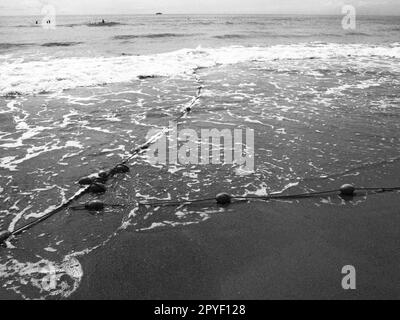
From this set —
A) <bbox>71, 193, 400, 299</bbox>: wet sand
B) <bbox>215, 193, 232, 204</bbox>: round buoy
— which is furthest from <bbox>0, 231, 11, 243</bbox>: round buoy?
<bbox>215, 193, 232, 204</bbox>: round buoy

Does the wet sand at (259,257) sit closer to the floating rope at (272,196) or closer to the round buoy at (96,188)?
the floating rope at (272,196)

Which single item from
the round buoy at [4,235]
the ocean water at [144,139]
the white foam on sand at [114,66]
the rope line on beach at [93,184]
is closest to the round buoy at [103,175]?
the rope line on beach at [93,184]

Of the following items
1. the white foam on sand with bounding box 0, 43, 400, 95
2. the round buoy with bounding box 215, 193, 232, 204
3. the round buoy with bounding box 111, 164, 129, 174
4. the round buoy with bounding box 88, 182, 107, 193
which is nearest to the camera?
the round buoy with bounding box 215, 193, 232, 204

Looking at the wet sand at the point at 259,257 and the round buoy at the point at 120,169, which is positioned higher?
the round buoy at the point at 120,169

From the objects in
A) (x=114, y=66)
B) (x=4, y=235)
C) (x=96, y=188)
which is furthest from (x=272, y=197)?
(x=114, y=66)

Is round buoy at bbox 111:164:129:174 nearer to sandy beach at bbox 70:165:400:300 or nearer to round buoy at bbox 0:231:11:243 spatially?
sandy beach at bbox 70:165:400:300
